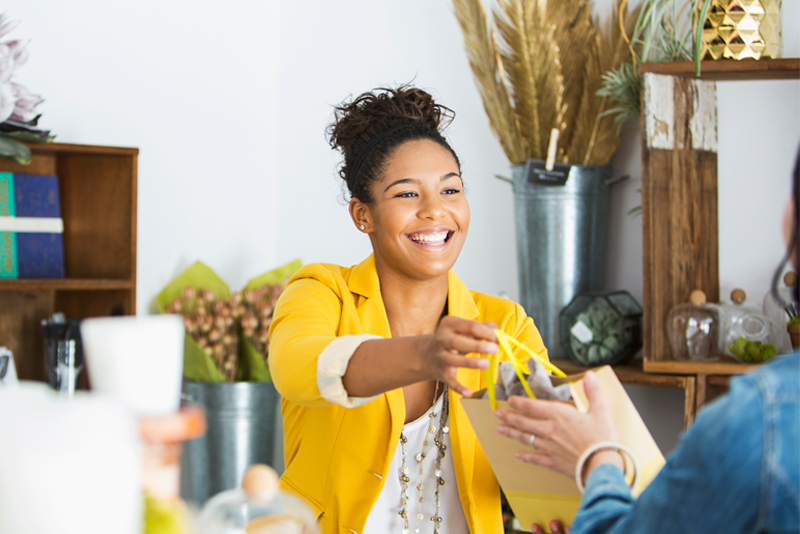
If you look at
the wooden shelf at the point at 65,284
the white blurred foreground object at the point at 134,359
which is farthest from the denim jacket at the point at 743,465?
the wooden shelf at the point at 65,284

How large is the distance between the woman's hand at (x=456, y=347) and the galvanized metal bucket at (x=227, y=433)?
5.35 feet

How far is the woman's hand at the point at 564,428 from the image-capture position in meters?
0.95

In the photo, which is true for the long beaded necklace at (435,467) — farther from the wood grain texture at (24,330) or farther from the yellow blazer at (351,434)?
the wood grain texture at (24,330)

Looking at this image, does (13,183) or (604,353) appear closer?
(604,353)

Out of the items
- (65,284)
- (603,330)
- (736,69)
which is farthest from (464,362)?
(65,284)

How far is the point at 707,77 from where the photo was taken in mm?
2041

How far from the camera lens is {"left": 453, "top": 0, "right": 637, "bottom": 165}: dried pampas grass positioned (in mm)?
2252

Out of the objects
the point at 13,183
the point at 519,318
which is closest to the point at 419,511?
the point at 519,318

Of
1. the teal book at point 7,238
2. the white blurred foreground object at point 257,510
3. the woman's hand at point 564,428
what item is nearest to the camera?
the white blurred foreground object at point 257,510

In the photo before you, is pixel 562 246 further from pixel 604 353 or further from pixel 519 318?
pixel 519 318

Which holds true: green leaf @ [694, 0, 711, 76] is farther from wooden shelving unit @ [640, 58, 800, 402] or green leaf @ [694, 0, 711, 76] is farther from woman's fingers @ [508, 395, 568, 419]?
woman's fingers @ [508, 395, 568, 419]

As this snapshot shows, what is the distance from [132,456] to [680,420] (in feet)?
6.84

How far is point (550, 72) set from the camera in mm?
2277

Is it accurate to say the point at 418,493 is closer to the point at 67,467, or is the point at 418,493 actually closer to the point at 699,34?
the point at 67,467
